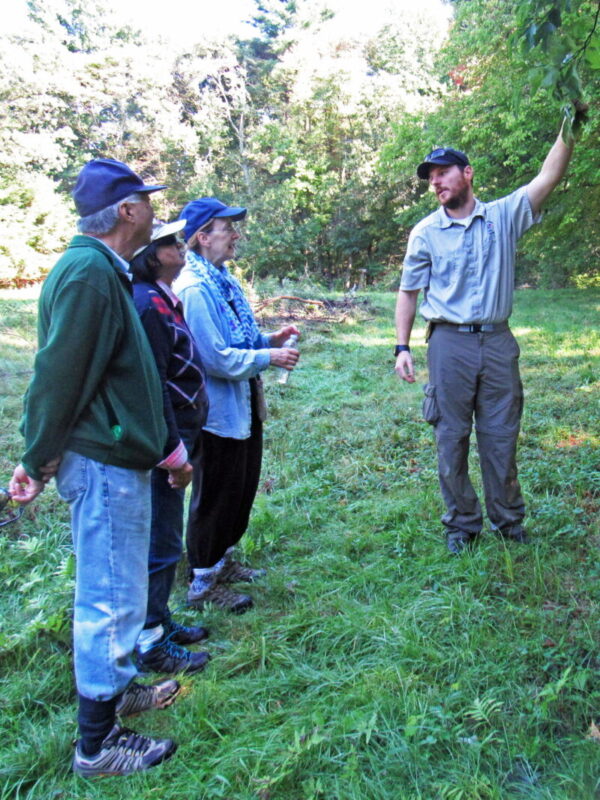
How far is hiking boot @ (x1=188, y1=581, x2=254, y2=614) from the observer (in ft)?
10.00

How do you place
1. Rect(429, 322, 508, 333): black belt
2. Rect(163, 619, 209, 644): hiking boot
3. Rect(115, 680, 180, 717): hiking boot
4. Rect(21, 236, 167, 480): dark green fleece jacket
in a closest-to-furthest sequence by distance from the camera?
Rect(21, 236, 167, 480): dark green fleece jacket
Rect(115, 680, 180, 717): hiking boot
Rect(163, 619, 209, 644): hiking boot
Rect(429, 322, 508, 333): black belt

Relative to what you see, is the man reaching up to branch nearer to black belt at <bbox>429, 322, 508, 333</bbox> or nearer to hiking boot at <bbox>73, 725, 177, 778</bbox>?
black belt at <bbox>429, 322, 508, 333</bbox>

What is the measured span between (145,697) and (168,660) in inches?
9.1

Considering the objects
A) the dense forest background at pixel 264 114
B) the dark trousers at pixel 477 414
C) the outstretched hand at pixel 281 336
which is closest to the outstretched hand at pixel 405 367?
the dark trousers at pixel 477 414

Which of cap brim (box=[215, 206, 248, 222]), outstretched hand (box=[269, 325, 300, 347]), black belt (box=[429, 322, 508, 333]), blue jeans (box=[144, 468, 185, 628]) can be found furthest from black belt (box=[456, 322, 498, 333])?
blue jeans (box=[144, 468, 185, 628])

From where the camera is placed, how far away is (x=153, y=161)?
28516 mm

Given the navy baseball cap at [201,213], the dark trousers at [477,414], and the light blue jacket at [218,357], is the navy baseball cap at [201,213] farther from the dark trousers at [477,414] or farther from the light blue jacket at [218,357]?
the dark trousers at [477,414]

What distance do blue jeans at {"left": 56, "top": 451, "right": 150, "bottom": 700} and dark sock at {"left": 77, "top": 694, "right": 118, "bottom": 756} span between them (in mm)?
37

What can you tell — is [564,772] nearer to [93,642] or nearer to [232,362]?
[93,642]

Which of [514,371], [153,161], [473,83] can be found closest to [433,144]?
[473,83]

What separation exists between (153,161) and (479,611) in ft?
97.7

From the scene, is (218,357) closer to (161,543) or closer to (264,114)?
(161,543)

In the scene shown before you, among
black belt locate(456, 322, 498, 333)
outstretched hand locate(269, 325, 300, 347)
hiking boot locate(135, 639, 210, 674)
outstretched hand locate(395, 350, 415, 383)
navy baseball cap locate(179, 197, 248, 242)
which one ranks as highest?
navy baseball cap locate(179, 197, 248, 242)

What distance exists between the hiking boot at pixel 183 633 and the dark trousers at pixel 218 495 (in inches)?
15.0
